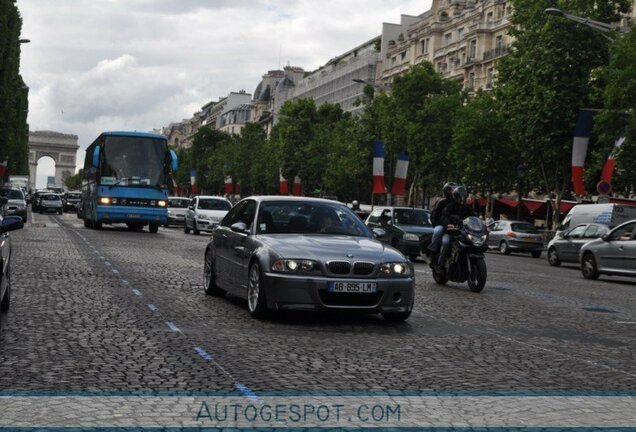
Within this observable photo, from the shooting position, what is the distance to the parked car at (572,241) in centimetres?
3170

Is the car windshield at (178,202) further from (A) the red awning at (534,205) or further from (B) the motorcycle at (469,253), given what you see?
(B) the motorcycle at (469,253)

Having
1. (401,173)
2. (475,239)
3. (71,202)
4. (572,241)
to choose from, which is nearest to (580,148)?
(572,241)

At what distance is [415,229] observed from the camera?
27703 millimetres

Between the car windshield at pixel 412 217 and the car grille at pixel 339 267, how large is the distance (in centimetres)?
1774

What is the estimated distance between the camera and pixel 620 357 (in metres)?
9.48

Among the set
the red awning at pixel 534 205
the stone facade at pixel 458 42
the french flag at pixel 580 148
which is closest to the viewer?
the french flag at pixel 580 148

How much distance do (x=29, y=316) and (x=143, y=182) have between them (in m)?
26.0

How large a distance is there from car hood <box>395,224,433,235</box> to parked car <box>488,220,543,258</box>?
50.0ft

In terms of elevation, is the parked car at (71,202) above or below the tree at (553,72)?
below

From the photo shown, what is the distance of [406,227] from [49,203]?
46.6 meters

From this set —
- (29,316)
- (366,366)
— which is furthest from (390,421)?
(29,316)

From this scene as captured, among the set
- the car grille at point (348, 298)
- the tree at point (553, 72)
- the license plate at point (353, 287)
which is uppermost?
the tree at point (553, 72)

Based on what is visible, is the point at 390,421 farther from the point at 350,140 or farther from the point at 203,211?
the point at 350,140

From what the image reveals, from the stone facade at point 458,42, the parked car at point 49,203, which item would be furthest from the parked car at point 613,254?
the parked car at point 49,203
